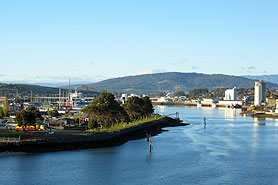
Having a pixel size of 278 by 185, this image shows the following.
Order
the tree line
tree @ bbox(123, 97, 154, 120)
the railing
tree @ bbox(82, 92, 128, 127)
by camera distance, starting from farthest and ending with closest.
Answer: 1. tree @ bbox(123, 97, 154, 120)
2. tree @ bbox(82, 92, 128, 127)
3. the tree line
4. the railing

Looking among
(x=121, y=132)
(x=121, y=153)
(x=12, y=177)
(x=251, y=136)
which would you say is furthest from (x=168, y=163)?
(x=251, y=136)

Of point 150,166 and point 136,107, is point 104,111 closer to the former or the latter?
point 136,107

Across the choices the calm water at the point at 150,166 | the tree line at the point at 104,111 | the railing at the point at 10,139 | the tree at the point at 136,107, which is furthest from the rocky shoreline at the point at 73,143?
the tree at the point at 136,107

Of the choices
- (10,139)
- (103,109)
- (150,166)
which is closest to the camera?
(150,166)

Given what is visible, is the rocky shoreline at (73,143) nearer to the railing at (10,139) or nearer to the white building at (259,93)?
the railing at (10,139)

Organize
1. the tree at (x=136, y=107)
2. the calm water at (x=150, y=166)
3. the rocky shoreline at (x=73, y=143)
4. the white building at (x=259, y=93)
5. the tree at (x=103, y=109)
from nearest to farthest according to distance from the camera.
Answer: the calm water at (x=150, y=166) → the rocky shoreline at (x=73, y=143) → the tree at (x=103, y=109) → the tree at (x=136, y=107) → the white building at (x=259, y=93)

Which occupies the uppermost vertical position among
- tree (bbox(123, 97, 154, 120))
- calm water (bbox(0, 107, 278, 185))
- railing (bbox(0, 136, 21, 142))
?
tree (bbox(123, 97, 154, 120))

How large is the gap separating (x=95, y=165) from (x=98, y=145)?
9372 mm

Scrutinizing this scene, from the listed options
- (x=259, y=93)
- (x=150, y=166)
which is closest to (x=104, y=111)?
(x=150, y=166)

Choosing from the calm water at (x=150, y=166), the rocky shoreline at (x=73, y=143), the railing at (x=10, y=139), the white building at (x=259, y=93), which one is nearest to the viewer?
the calm water at (x=150, y=166)

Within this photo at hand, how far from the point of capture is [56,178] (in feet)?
97.0

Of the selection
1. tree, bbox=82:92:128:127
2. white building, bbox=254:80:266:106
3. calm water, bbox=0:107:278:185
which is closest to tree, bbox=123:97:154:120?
tree, bbox=82:92:128:127

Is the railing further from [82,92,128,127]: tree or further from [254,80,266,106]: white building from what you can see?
[254,80,266,106]: white building

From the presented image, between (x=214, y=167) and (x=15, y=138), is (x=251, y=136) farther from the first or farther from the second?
(x=15, y=138)
